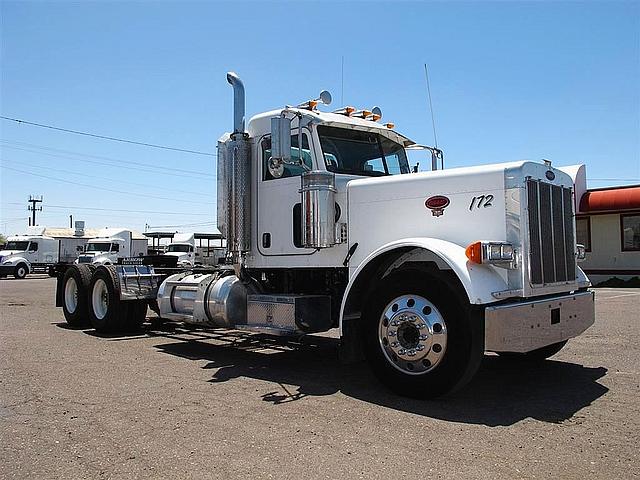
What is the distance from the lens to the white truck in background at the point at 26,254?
37.7 metres

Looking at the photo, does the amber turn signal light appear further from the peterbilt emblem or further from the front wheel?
the peterbilt emblem

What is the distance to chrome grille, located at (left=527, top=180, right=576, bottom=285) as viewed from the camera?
5.60 metres

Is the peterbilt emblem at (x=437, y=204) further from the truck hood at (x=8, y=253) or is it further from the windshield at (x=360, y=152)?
the truck hood at (x=8, y=253)

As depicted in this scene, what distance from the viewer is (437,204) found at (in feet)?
19.2

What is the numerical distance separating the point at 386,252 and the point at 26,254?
39406 millimetres

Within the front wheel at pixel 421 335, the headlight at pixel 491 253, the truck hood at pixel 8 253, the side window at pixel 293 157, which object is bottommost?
the front wheel at pixel 421 335

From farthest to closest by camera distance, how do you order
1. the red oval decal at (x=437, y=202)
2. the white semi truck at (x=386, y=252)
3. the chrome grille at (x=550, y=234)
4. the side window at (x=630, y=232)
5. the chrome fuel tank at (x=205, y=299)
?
1. the side window at (x=630, y=232)
2. the chrome fuel tank at (x=205, y=299)
3. the red oval decal at (x=437, y=202)
4. the chrome grille at (x=550, y=234)
5. the white semi truck at (x=386, y=252)

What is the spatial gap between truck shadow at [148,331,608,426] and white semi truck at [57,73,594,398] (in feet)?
0.84

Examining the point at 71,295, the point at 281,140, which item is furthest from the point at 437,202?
the point at 71,295

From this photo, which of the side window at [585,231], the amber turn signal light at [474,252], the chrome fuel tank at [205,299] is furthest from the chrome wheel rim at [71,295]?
the side window at [585,231]

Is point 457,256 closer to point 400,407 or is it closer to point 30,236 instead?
point 400,407

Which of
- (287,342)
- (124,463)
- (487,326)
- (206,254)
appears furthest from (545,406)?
(206,254)

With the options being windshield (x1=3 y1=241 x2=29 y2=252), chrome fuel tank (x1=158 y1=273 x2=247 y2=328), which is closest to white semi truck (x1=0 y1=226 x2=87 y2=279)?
windshield (x1=3 y1=241 x2=29 y2=252)

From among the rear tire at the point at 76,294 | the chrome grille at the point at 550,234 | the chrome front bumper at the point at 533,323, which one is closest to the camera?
the chrome front bumper at the point at 533,323
